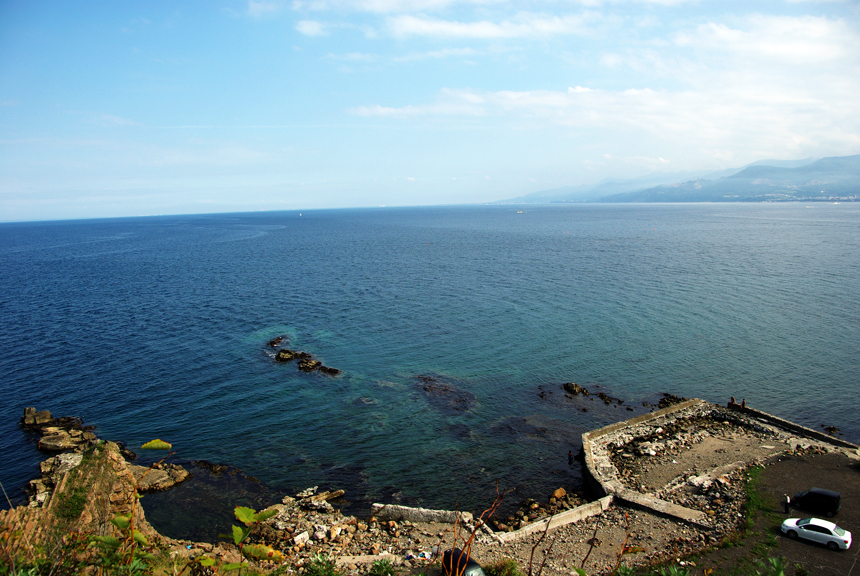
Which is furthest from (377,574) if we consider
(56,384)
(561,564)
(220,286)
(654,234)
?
(654,234)

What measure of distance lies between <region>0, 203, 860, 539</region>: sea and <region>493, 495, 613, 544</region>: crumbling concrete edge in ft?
12.4

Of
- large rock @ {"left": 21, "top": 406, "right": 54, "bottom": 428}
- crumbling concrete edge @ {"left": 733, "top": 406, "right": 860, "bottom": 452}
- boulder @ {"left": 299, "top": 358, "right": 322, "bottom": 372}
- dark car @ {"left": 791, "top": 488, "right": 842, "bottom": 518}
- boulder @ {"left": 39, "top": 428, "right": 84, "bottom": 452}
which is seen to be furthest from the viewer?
boulder @ {"left": 299, "top": 358, "right": 322, "bottom": 372}

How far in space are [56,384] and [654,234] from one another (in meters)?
163

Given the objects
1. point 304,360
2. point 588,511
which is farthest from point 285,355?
point 588,511

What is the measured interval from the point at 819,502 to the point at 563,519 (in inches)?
453

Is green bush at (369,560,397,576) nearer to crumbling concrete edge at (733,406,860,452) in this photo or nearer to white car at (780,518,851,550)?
white car at (780,518,851,550)

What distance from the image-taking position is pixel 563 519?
2236cm

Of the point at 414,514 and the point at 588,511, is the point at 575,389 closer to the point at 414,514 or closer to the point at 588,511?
the point at 588,511

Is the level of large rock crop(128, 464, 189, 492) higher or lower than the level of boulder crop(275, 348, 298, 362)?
lower

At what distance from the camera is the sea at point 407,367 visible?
29078 mm

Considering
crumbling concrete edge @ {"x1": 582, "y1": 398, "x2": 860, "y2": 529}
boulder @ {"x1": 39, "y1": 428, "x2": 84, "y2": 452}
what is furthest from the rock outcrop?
crumbling concrete edge @ {"x1": 582, "y1": 398, "x2": 860, "y2": 529}

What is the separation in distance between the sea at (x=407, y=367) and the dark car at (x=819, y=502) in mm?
10883

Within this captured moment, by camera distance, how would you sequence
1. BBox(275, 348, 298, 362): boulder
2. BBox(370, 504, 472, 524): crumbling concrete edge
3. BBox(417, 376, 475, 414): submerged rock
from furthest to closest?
BBox(275, 348, 298, 362): boulder → BBox(417, 376, 475, 414): submerged rock → BBox(370, 504, 472, 524): crumbling concrete edge

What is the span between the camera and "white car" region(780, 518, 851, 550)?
18672mm
